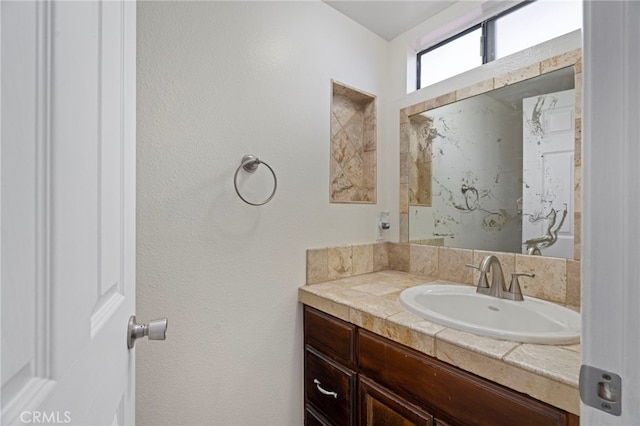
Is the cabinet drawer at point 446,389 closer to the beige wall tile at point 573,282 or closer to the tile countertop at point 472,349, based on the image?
the tile countertop at point 472,349

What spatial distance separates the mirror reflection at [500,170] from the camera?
1190 mm

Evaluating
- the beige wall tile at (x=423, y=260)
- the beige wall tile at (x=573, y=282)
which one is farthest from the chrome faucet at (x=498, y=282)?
the beige wall tile at (x=423, y=260)

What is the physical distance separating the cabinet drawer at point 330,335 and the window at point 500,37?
1530 millimetres

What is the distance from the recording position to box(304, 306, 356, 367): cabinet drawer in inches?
46.5

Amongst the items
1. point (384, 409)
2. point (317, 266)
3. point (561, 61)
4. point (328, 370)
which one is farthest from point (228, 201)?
point (561, 61)

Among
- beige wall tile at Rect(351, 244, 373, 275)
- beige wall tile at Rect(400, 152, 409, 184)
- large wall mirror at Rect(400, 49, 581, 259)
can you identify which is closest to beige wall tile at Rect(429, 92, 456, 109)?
large wall mirror at Rect(400, 49, 581, 259)

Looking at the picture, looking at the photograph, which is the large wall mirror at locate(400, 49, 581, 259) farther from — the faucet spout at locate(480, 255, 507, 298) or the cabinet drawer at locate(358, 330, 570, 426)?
the cabinet drawer at locate(358, 330, 570, 426)

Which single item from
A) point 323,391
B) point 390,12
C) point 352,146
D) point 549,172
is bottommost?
point 323,391

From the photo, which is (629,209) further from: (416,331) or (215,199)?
(215,199)

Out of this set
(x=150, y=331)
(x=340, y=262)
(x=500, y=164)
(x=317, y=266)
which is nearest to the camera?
(x=150, y=331)

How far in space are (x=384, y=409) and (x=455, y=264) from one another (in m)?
0.83

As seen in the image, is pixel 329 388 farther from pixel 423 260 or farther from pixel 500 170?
pixel 500 170

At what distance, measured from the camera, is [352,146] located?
1.81 m

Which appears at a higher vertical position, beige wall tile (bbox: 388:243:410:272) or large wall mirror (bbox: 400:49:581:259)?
large wall mirror (bbox: 400:49:581:259)
